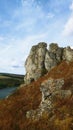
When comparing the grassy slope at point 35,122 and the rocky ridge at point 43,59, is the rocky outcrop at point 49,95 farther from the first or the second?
the rocky ridge at point 43,59

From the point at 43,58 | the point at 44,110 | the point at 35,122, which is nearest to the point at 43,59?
the point at 43,58

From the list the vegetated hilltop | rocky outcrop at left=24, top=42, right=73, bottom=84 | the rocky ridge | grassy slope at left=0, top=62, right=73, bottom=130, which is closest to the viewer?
grassy slope at left=0, top=62, right=73, bottom=130

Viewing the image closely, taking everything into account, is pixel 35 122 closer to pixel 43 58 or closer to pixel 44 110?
pixel 44 110

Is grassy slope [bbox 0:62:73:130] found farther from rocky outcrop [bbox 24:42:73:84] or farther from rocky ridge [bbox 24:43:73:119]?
rocky outcrop [bbox 24:42:73:84]

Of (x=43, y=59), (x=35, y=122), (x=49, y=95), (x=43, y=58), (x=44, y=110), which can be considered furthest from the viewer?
(x=43, y=58)

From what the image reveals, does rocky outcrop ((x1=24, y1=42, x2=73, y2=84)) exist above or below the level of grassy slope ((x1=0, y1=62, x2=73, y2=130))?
above

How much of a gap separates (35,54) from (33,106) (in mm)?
27404

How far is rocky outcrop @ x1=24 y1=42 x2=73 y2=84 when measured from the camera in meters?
56.2

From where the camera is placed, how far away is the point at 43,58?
58.7 metres

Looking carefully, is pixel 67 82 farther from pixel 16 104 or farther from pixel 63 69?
pixel 63 69

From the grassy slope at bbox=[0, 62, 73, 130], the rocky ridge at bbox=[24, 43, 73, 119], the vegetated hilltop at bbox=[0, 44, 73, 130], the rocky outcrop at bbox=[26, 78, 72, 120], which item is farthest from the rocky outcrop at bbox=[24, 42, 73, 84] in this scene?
the rocky outcrop at bbox=[26, 78, 72, 120]

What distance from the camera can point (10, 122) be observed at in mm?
28781

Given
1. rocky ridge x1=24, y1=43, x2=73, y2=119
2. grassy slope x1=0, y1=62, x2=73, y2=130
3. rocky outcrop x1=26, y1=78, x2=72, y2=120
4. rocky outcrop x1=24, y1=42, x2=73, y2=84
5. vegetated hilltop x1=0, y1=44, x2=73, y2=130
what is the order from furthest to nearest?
rocky outcrop x1=24, y1=42, x2=73, y2=84 → rocky ridge x1=24, y1=43, x2=73, y2=119 → rocky outcrop x1=26, y1=78, x2=72, y2=120 → vegetated hilltop x1=0, y1=44, x2=73, y2=130 → grassy slope x1=0, y1=62, x2=73, y2=130

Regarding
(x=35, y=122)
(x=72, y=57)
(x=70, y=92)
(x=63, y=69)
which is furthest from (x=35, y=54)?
(x=35, y=122)
